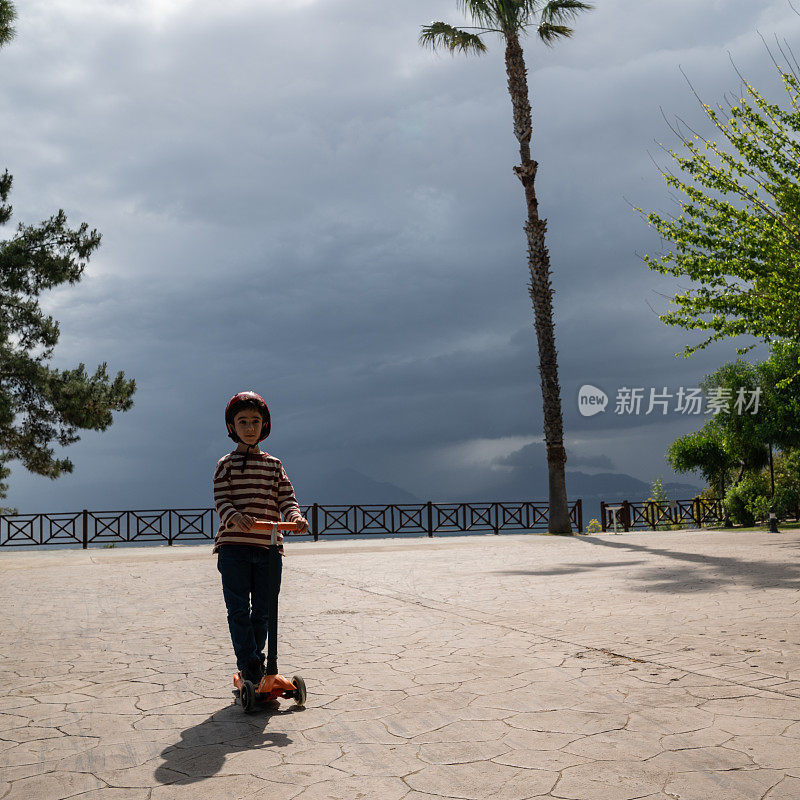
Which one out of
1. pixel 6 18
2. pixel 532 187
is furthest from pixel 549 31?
pixel 6 18

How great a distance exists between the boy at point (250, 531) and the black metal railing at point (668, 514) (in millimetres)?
24238

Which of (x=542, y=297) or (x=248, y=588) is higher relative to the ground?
(x=542, y=297)

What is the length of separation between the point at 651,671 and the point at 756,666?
67 cm

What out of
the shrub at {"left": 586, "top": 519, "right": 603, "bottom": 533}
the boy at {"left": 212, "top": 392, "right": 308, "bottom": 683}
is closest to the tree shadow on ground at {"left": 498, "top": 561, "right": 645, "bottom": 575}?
the boy at {"left": 212, "top": 392, "right": 308, "bottom": 683}

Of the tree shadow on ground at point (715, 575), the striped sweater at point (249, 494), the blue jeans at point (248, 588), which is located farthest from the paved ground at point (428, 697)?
the striped sweater at point (249, 494)

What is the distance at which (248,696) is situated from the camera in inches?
153

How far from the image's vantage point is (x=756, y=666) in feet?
15.3

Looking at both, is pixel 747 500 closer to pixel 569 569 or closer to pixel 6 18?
pixel 569 569

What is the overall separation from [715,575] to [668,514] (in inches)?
813

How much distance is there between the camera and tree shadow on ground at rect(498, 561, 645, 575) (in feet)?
34.8

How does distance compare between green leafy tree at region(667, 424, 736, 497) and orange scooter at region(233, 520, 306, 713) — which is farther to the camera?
green leafy tree at region(667, 424, 736, 497)

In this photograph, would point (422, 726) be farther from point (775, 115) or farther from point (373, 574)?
point (775, 115)

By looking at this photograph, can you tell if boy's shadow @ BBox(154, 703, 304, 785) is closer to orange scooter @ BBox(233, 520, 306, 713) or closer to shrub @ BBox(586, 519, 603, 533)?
orange scooter @ BBox(233, 520, 306, 713)

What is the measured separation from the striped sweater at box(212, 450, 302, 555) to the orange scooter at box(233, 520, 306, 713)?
16 centimetres
